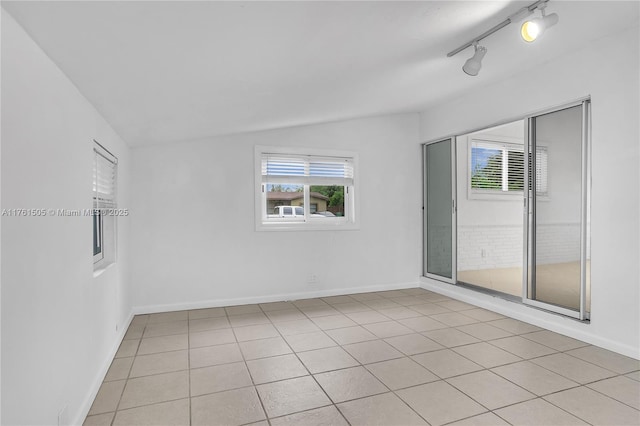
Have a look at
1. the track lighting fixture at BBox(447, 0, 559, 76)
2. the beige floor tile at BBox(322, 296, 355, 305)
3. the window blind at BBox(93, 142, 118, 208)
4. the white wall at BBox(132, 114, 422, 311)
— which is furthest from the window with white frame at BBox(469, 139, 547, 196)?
the window blind at BBox(93, 142, 118, 208)

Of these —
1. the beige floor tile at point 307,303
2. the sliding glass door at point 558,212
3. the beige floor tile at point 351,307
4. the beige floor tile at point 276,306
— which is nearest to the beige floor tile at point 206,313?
the beige floor tile at point 276,306

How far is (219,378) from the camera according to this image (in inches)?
104

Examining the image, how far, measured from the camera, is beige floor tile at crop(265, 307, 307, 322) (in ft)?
13.1

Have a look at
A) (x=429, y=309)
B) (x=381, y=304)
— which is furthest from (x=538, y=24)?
(x=381, y=304)

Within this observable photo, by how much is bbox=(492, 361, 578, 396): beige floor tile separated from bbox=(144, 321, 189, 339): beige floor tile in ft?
9.35

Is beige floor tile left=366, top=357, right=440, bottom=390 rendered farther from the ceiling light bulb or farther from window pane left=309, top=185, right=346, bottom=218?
window pane left=309, top=185, right=346, bottom=218

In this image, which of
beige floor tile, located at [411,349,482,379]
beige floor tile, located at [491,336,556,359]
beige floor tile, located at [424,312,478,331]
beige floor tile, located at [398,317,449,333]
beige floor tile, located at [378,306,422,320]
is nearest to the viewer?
beige floor tile, located at [411,349,482,379]

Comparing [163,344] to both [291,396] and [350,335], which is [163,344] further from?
[350,335]

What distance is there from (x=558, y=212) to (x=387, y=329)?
1.99m

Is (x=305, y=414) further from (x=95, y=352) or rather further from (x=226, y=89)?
(x=226, y=89)

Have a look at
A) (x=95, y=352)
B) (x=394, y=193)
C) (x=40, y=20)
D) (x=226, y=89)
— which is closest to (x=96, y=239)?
(x=95, y=352)

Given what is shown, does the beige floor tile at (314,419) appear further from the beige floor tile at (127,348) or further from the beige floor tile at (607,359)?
the beige floor tile at (607,359)

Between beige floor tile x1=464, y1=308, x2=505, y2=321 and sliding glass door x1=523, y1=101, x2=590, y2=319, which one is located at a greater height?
sliding glass door x1=523, y1=101, x2=590, y2=319

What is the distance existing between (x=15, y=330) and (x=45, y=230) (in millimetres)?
464
